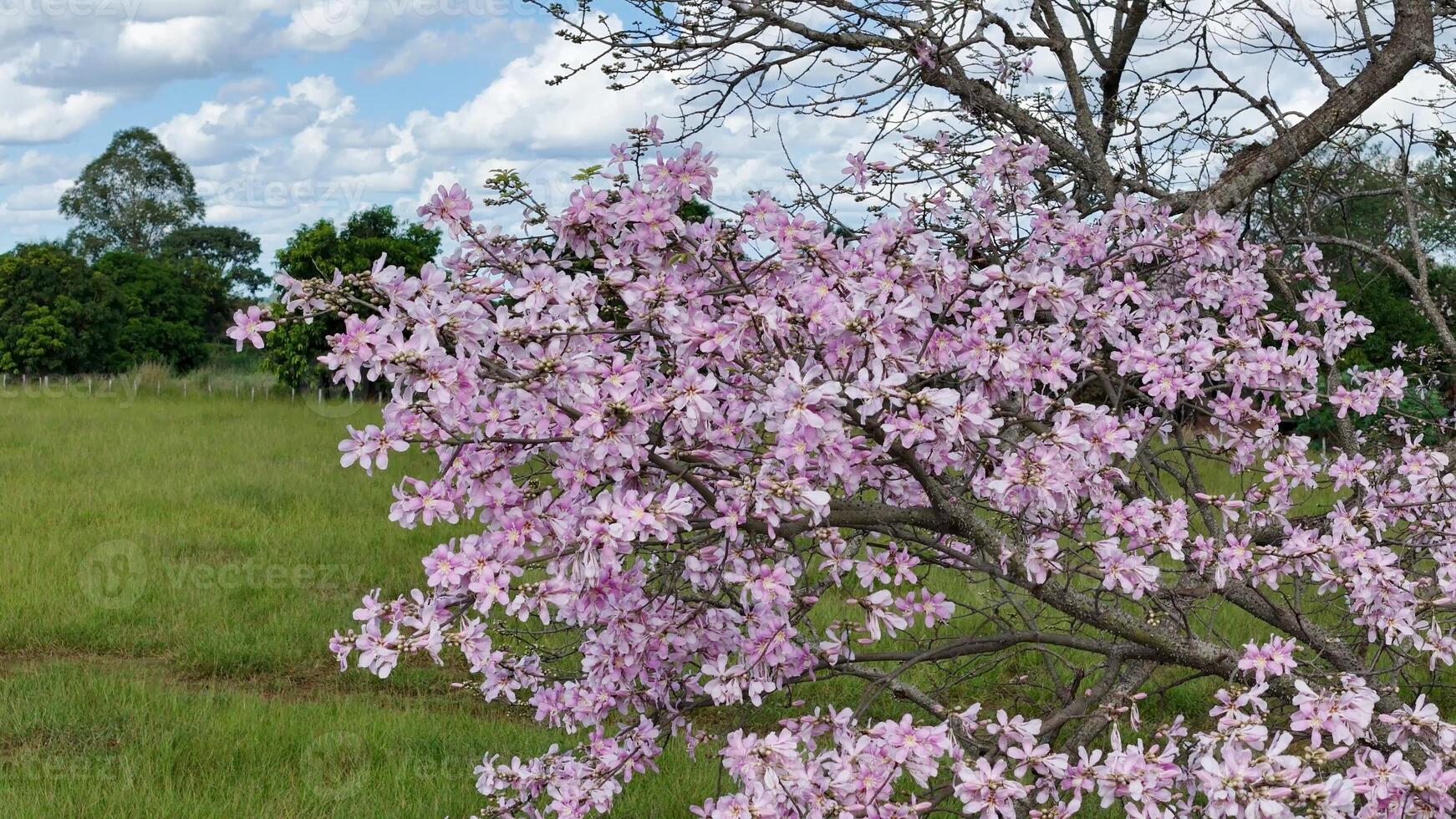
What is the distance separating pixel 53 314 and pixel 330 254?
39.8 ft

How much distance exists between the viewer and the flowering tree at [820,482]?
277 centimetres

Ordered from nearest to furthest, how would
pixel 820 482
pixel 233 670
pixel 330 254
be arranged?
pixel 820 482 < pixel 233 670 < pixel 330 254

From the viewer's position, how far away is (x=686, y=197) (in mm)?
3334

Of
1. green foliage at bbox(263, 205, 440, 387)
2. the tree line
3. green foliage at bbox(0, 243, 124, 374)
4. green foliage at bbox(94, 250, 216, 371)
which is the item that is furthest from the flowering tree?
green foliage at bbox(94, 250, 216, 371)

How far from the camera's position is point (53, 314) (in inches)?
1249

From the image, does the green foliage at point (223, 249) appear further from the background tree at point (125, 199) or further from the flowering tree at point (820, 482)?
the flowering tree at point (820, 482)

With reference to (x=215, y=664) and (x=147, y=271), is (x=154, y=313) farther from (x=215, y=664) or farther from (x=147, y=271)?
(x=215, y=664)

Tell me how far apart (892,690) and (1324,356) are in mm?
2008

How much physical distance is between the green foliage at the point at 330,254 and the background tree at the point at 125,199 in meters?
31.6

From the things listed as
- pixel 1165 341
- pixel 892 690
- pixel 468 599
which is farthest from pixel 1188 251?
pixel 468 599

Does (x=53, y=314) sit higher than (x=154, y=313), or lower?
lower

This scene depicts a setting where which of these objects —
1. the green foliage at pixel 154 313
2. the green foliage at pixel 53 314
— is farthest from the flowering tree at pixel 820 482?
the green foliage at pixel 154 313

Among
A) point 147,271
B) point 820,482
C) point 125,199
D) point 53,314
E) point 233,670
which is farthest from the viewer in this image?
point 125,199

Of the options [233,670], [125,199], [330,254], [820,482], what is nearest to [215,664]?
[233,670]
